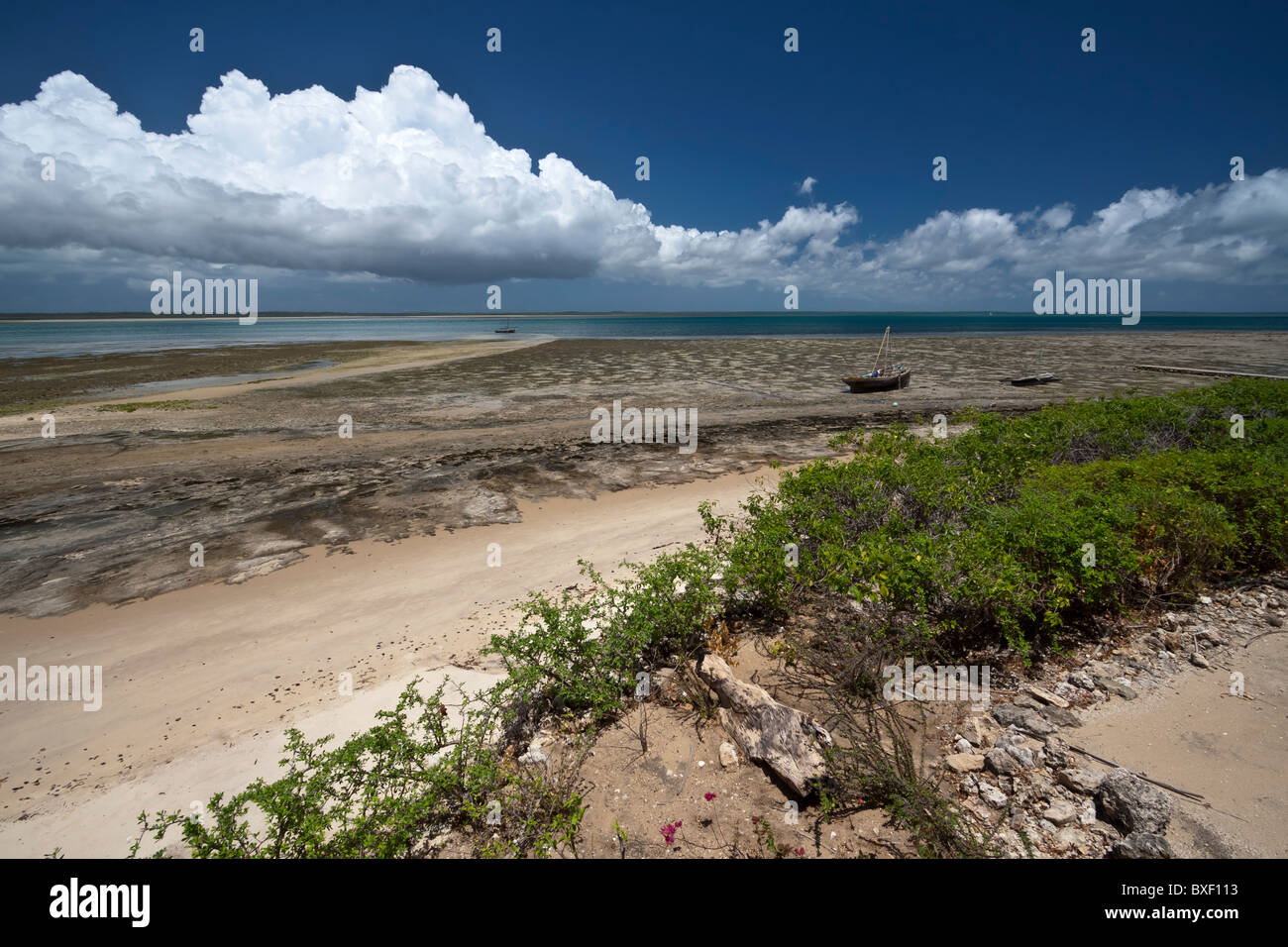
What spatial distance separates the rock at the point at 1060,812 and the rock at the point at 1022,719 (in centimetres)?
81

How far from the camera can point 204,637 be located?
8.26m

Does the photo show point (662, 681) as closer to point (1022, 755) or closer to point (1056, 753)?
point (1022, 755)

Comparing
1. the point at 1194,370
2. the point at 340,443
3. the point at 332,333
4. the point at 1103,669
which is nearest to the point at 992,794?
the point at 1103,669

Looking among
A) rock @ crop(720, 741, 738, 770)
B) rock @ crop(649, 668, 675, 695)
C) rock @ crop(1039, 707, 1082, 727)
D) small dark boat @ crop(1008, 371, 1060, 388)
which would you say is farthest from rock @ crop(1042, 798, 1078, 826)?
small dark boat @ crop(1008, 371, 1060, 388)

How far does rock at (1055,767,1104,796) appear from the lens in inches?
166

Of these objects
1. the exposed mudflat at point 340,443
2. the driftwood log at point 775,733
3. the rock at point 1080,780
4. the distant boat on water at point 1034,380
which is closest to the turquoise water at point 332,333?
the exposed mudflat at point 340,443

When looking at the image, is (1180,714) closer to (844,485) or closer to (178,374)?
(844,485)

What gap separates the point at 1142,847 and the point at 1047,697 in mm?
1911

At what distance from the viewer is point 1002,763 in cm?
456

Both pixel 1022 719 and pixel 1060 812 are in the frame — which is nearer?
pixel 1060 812

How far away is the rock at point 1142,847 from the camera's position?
141 inches

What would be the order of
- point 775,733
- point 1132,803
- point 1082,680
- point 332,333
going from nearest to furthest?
point 1132,803 < point 775,733 < point 1082,680 < point 332,333

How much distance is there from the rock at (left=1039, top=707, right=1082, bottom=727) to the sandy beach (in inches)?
38.3
